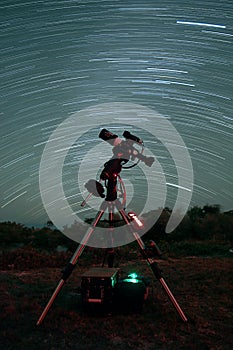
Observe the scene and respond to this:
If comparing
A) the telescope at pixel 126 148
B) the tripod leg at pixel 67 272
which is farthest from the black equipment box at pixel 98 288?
the telescope at pixel 126 148

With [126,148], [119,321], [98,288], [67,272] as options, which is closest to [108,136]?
[126,148]

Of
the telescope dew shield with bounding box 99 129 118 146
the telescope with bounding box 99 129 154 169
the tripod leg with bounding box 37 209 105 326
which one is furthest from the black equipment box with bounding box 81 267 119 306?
the telescope dew shield with bounding box 99 129 118 146

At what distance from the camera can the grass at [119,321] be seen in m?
4.38

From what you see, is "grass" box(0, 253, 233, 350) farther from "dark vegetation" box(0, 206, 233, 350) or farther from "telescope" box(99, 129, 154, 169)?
"telescope" box(99, 129, 154, 169)

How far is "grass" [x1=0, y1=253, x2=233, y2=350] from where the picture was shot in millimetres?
4383

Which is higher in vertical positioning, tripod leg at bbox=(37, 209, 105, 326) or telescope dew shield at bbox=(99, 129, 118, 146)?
telescope dew shield at bbox=(99, 129, 118, 146)

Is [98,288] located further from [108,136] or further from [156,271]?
[108,136]

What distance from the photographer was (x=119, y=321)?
16.7 feet

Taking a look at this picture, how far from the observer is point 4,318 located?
17.2 ft

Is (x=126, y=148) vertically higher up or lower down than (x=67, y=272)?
higher up

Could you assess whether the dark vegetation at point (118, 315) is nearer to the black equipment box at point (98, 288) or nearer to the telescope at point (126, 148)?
the black equipment box at point (98, 288)

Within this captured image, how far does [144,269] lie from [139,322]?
4.69m

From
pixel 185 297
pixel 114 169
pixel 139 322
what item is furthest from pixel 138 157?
pixel 185 297

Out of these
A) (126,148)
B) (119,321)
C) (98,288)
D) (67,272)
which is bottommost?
(119,321)
